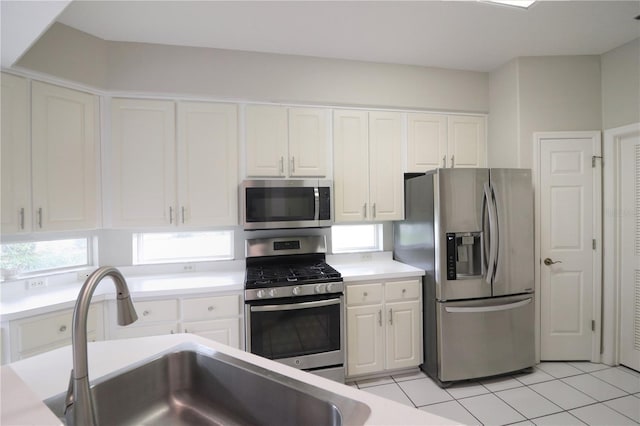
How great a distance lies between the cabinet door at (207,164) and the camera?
2.61 m

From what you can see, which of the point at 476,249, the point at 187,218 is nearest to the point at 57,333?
the point at 187,218

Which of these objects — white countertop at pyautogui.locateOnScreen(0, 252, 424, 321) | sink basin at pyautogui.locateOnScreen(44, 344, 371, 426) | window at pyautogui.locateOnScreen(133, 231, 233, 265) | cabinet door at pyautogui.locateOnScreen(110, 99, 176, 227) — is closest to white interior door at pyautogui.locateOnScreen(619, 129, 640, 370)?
white countertop at pyautogui.locateOnScreen(0, 252, 424, 321)

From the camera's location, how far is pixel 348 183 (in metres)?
2.96

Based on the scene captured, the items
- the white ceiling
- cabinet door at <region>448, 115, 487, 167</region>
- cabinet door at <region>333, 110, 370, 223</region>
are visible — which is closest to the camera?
the white ceiling

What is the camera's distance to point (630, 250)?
2.71 meters

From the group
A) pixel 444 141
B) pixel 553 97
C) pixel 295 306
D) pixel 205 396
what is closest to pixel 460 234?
pixel 444 141

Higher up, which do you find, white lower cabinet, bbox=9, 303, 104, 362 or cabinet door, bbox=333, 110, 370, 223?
cabinet door, bbox=333, 110, 370, 223

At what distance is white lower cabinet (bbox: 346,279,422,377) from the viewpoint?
2605mm

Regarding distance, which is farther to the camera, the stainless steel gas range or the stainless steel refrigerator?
the stainless steel refrigerator

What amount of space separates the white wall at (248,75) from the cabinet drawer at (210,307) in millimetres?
1697

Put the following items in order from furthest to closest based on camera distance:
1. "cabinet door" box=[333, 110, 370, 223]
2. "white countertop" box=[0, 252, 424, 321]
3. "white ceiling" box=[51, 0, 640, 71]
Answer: "cabinet door" box=[333, 110, 370, 223]
"white ceiling" box=[51, 0, 640, 71]
"white countertop" box=[0, 252, 424, 321]

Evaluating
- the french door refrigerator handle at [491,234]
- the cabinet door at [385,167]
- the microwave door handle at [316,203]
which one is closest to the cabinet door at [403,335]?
the french door refrigerator handle at [491,234]

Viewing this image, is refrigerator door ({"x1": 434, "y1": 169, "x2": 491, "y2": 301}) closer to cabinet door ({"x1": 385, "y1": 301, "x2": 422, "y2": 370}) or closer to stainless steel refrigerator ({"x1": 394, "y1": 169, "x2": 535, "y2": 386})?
stainless steel refrigerator ({"x1": 394, "y1": 169, "x2": 535, "y2": 386})

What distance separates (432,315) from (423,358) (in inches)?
18.1
